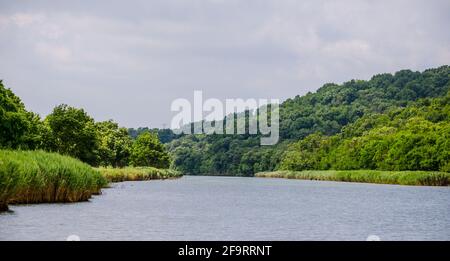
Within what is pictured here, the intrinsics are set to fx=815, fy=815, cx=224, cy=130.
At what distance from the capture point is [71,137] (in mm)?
91750

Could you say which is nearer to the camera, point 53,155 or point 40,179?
point 40,179

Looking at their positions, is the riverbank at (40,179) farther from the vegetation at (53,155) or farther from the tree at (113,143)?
the tree at (113,143)

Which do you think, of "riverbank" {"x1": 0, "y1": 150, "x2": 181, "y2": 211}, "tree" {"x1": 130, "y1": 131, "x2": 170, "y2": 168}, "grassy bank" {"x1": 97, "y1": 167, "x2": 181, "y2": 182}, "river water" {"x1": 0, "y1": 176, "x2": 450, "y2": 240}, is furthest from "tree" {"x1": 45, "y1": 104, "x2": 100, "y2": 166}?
"tree" {"x1": 130, "y1": 131, "x2": 170, "y2": 168}

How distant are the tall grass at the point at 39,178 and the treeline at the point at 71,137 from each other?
9.68m

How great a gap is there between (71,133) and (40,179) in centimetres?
4731

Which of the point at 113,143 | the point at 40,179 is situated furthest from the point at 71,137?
the point at 40,179

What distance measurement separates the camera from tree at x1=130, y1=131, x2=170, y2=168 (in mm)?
153625

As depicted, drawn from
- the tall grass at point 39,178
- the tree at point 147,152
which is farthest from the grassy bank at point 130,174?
the tall grass at point 39,178

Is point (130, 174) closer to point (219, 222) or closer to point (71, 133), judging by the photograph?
point (71, 133)

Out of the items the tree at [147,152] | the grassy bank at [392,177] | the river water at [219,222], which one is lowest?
the river water at [219,222]

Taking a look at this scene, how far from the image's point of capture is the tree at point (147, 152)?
154 metres

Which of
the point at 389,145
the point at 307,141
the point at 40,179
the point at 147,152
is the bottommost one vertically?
the point at 40,179
